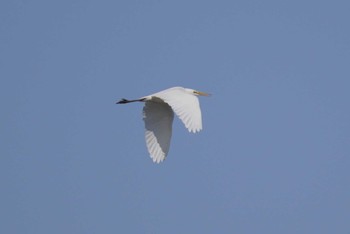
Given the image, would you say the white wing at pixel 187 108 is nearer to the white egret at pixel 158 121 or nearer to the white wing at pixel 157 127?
the white egret at pixel 158 121

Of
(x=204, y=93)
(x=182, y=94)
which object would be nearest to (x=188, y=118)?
(x=182, y=94)

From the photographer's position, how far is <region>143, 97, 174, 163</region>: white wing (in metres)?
22.1

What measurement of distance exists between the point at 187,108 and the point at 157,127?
303 cm

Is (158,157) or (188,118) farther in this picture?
(158,157)

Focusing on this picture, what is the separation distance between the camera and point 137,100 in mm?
21781

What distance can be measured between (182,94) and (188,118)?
1347 millimetres

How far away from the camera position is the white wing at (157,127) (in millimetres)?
22056

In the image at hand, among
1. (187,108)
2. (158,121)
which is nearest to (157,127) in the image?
(158,121)

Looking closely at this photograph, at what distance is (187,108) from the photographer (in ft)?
63.7

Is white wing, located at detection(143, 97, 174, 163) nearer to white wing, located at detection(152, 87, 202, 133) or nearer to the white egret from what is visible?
the white egret

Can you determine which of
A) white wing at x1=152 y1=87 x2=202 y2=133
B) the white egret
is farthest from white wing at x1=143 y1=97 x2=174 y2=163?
white wing at x1=152 y1=87 x2=202 y2=133

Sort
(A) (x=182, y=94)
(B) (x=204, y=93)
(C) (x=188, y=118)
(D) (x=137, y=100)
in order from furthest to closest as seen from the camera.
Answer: (B) (x=204, y=93)
(D) (x=137, y=100)
(A) (x=182, y=94)
(C) (x=188, y=118)

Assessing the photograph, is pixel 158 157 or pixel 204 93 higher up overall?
pixel 204 93

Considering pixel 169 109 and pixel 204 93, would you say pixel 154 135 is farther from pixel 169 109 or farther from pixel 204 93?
pixel 204 93
